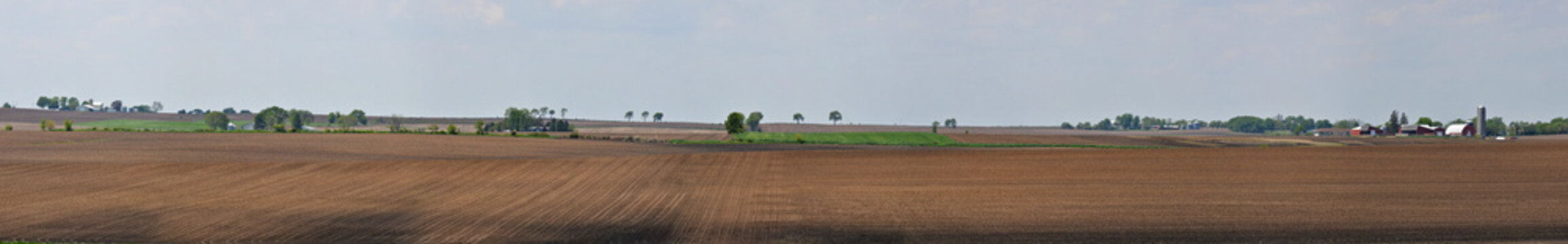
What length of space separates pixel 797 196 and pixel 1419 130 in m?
148

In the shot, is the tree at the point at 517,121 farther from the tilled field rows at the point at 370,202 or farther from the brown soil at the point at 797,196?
the tilled field rows at the point at 370,202

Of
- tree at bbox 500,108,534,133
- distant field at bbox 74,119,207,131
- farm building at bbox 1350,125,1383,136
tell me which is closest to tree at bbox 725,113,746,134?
tree at bbox 500,108,534,133

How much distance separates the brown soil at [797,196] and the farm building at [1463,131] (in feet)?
360

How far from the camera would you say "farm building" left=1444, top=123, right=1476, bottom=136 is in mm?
136000

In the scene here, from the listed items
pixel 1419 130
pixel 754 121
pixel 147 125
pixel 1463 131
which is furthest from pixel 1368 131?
pixel 147 125

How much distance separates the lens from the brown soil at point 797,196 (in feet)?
59.5

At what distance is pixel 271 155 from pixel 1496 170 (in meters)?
45.9

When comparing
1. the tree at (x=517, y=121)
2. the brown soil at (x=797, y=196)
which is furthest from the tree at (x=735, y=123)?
the brown soil at (x=797, y=196)

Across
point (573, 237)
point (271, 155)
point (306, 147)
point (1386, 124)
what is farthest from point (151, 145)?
point (1386, 124)

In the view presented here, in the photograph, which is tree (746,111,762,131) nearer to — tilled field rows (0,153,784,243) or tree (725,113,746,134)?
tree (725,113,746,134)

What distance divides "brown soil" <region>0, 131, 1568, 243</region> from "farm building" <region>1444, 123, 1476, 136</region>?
360 feet

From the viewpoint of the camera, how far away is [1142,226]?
1903 centimetres

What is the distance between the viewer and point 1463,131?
136750 millimetres

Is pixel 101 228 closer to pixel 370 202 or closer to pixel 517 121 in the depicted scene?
pixel 370 202
